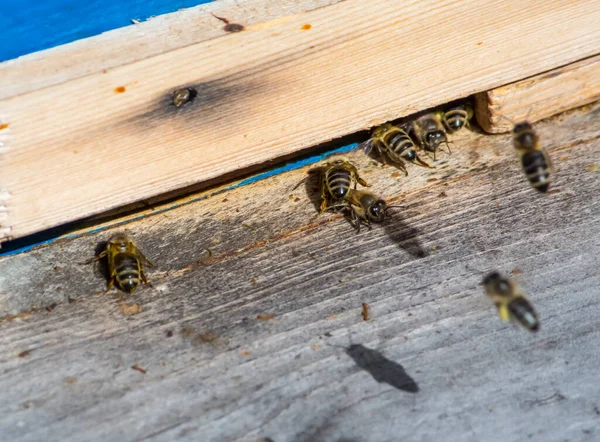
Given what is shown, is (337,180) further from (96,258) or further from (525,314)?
(525,314)

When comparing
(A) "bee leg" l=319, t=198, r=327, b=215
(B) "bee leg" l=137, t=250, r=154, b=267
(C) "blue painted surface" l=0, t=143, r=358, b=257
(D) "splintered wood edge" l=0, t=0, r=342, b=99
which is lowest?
(B) "bee leg" l=137, t=250, r=154, b=267

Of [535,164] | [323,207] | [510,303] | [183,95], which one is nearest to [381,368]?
[510,303]

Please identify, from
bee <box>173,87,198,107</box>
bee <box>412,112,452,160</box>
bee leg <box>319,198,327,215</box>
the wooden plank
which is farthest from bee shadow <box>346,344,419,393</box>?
the wooden plank

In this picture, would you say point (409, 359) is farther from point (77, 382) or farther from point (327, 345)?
point (77, 382)

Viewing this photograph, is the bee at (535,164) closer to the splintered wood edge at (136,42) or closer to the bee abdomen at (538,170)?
the bee abdomen at (538,170)

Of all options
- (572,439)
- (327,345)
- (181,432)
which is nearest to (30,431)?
(181,432)

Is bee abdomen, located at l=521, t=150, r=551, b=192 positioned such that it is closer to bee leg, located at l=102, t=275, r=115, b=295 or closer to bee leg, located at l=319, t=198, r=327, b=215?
bee leg, located at l=319, t=198, r=327, b=215
